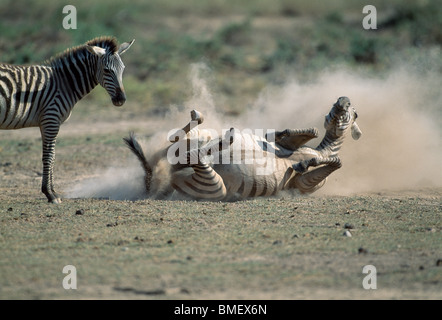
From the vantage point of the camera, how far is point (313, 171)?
28.3 ft

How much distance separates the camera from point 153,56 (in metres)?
21.0

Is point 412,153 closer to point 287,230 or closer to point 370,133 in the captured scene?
point 370,133

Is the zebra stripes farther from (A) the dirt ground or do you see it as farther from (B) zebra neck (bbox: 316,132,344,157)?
(A) the dirt ground

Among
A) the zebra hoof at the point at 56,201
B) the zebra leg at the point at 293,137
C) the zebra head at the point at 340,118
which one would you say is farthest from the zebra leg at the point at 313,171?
the zebra hoof at the point at 56,201

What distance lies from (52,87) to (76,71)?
0.40 meters

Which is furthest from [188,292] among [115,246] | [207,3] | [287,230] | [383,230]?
[207,3]

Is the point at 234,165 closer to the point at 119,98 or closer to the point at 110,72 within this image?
the point at 119,98

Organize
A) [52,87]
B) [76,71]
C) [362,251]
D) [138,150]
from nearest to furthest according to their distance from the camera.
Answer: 1. [362,251]
2. [138,150]
3. [52,87]
4. [76,71]

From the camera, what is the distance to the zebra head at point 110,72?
8398 millimetres

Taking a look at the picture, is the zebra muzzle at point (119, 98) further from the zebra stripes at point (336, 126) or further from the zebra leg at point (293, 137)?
the zebra stripes at point (336, 126)

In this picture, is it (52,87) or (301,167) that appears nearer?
(52,87)

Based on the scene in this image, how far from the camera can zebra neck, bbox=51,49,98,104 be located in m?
8.53

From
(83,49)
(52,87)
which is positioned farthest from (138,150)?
(83,49)

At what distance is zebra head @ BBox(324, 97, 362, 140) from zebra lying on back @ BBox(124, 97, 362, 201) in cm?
2
